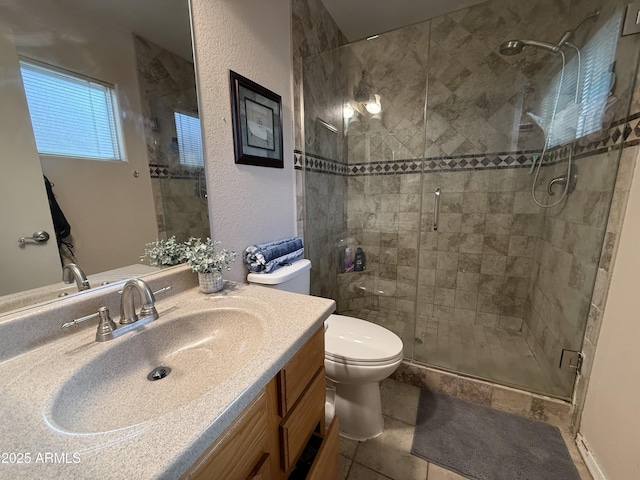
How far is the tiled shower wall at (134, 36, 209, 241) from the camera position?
0.91 meters

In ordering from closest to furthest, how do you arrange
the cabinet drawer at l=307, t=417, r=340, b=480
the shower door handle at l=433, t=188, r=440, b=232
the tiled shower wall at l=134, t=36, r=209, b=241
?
1. the cabinet drawer at l=307, t=417, r=340, b=480
2. the tiled shower wall at l=134, t=36, r=209, b=241
3. the shower door handle at l=433, t=188, r=440, b=232

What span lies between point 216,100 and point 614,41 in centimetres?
184

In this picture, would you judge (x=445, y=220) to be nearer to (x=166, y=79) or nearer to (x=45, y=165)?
(x=166, y=79)

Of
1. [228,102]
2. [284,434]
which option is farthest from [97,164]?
[284,434]

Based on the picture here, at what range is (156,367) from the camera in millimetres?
727

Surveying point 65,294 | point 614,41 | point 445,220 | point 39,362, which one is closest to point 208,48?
point 65,294

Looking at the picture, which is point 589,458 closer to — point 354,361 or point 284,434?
point 354,361

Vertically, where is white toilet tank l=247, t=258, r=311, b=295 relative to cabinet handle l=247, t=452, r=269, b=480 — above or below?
above

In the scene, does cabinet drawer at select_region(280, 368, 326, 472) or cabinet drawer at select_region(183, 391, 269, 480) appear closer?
cabinet drawer at select_region(183, 391, 269, 480)

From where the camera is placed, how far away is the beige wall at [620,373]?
3.18 feet

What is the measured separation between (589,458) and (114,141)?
2249mm

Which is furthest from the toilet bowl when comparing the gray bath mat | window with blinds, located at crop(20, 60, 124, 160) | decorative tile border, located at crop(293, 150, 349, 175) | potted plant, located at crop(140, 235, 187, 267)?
window with blinds, located at crop(20, 60, 124, 160)

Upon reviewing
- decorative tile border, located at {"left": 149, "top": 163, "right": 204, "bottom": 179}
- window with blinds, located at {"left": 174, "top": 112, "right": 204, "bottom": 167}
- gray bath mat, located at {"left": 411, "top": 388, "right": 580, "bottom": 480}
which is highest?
window with blinds, located at {"left": 174, "top": 112, "right": 204, "bottom": 167}

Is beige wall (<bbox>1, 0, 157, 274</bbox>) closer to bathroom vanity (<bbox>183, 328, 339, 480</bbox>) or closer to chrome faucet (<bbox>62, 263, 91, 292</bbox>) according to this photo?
chrome faucet (<bbox>62, 263, 91, 292</bbox>)
